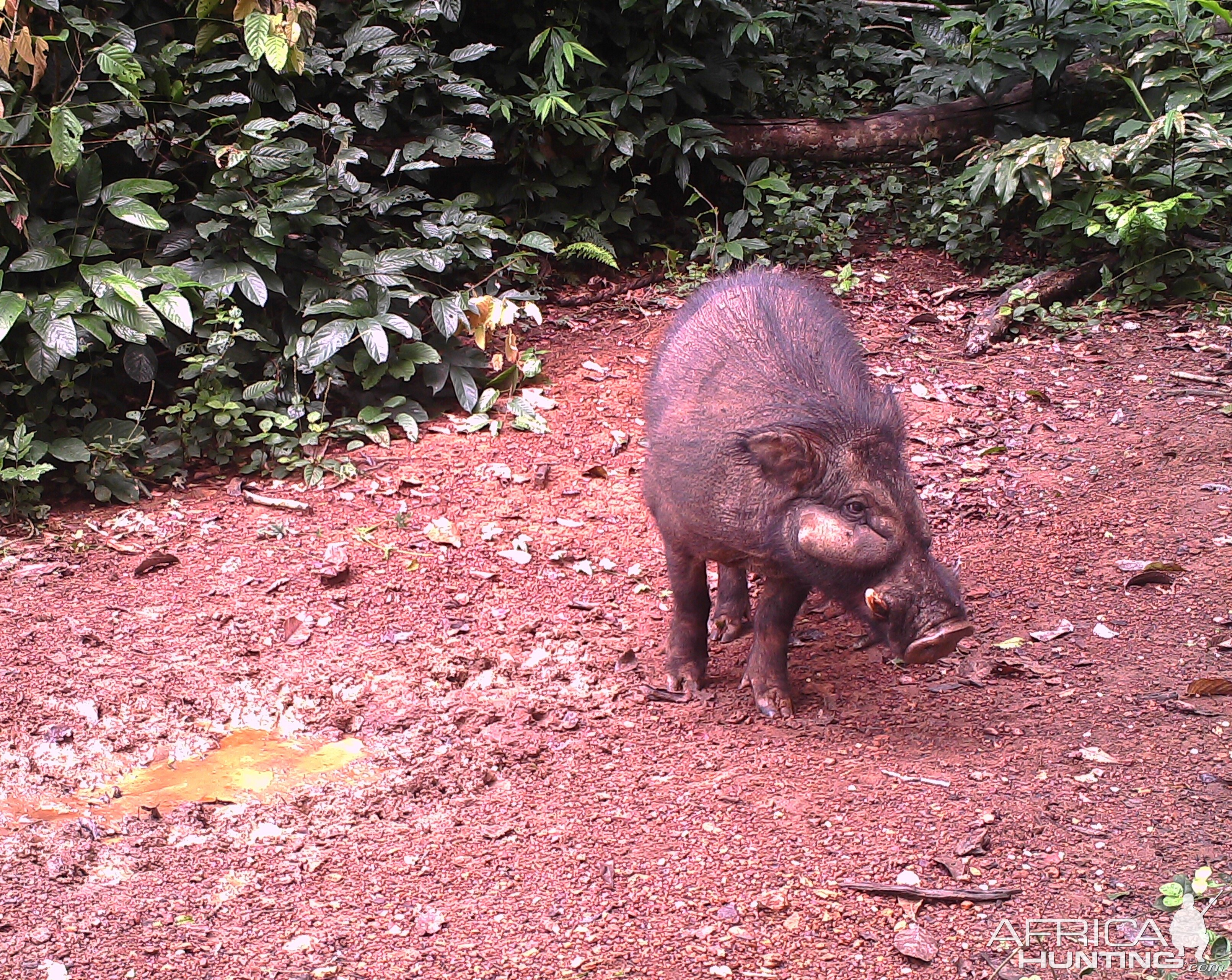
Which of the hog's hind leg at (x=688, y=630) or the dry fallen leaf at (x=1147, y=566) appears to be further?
the dry fallen leaf at (x=1147, y=566)

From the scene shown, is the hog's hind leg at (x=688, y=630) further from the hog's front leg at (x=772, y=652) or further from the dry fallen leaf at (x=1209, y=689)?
the dry fallen leaf at (x=1209, y=689)

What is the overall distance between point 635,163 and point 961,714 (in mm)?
5460

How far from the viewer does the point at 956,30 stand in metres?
9.80

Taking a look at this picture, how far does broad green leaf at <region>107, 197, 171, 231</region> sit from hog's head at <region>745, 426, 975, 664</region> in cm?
351

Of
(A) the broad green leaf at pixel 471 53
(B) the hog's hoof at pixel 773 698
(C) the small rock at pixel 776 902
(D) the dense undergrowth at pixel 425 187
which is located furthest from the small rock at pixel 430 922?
(A) the broad green leaf at pixel 471 53

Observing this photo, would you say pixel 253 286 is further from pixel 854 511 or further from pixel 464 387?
pixel 854 511

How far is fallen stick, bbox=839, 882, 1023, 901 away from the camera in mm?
3293

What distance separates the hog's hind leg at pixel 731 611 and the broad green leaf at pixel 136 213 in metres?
3.28

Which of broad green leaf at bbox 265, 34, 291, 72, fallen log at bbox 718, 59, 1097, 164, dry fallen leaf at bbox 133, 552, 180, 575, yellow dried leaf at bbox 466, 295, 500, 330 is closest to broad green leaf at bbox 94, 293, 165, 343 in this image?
dry fallen leaf at bbox 133, 552, 180, 575

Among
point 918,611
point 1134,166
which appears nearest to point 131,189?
point 918,611

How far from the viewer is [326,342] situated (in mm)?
6293

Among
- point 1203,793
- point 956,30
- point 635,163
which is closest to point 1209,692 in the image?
point 1203,793

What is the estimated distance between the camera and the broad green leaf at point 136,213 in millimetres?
5883

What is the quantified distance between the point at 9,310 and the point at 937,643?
4435 millimetres
